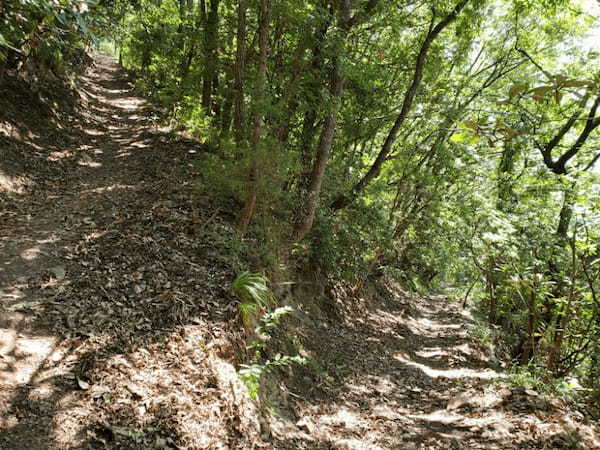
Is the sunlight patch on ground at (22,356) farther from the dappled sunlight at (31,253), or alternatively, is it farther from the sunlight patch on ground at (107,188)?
the sunlight patch on ground at (107,188)

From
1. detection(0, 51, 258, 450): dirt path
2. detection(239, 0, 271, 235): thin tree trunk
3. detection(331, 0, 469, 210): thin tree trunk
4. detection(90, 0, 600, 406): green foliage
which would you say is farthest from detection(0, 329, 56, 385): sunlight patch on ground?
detection(331, 0, 469, 210): thin tree trunk

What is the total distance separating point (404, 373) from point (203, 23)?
10.7 meters

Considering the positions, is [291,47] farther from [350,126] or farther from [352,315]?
[352,315]

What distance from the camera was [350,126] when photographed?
10031mm

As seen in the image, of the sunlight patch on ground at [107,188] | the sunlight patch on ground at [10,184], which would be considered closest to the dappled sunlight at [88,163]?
the sunlight patch on ground at [107,188]

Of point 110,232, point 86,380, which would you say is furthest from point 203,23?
point 86,380

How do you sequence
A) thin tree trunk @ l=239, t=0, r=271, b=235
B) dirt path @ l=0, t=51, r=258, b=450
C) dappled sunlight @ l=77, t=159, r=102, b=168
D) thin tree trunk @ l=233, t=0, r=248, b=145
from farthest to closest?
dappled sunlight @ l=77, t=159, r=102, b=168, thin tree trunk @ l=233, t=0, r=248, b=145, thin tree trunk @ l=239, t=0, r=271, b=235, dirt path @ l=0, t=51, r=258, b=450

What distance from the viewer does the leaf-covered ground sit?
3361 millimetres

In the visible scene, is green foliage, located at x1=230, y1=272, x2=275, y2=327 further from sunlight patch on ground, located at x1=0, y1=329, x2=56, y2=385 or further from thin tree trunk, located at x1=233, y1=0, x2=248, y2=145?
thin tree trunk, located at x1=233, y1=0, x2=248, y2=145

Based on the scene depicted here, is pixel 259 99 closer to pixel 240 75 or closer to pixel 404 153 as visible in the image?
pixel 240 75

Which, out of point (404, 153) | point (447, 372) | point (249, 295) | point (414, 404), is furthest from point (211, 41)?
point (447, 372)

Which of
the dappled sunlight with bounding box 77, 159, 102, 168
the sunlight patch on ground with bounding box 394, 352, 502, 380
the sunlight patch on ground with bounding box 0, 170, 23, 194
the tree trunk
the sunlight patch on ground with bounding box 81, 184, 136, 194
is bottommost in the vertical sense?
the sunlight patch on ground with bounding box 394, 352, 502, 380

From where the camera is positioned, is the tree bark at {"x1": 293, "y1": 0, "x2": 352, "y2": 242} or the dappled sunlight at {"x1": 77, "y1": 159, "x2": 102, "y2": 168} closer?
the tree bark at {"x1": 293, "y1": 0, "x2": 352, "y2": 242}

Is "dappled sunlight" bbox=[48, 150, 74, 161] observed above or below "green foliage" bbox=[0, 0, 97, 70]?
below
